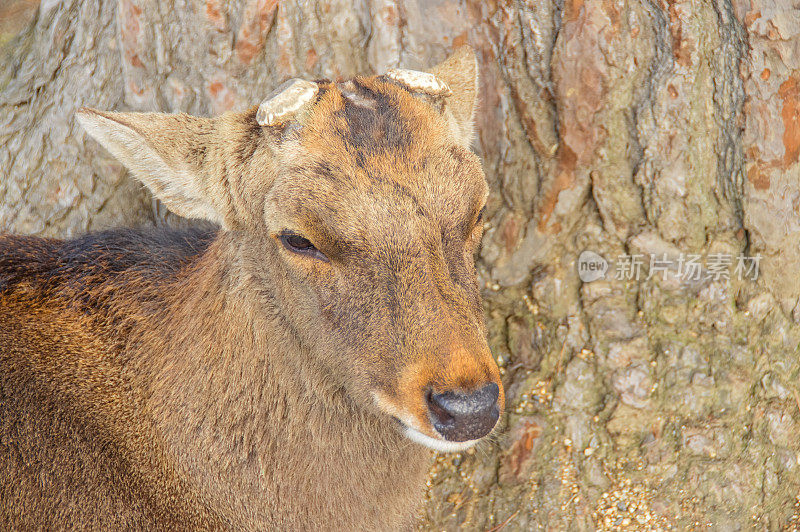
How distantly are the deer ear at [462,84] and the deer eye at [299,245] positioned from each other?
115 centimetres

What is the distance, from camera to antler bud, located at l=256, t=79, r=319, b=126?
130 inches

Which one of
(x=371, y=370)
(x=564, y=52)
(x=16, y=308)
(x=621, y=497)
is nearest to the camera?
(x=371, y=370)

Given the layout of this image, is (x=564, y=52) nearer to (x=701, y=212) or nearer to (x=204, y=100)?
(x=701, y=212)

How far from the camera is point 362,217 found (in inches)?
122

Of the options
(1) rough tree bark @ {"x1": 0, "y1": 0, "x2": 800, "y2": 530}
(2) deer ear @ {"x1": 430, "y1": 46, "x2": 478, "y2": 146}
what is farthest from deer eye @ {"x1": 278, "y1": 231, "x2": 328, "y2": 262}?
(1) rough tree bark @ {"x1": 0, "y1": 0, "x2": 800, "y2": 530}

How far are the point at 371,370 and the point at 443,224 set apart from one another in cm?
69

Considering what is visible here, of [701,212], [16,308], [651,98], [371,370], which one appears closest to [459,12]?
[651,98]

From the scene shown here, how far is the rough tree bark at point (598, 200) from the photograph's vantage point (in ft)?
14.1

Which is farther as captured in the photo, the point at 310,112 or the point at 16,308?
the point at 16,308

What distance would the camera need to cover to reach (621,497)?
479cm

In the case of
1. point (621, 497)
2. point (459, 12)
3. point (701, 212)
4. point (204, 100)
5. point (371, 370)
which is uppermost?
point (459, 12)

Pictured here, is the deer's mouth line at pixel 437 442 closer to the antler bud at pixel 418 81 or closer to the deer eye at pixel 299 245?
the deer eye at pixel 299 245

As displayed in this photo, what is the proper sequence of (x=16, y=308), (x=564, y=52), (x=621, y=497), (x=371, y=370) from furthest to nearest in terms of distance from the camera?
(x=621, y=497), (x=564, y=52), (x=16, y=308), (x=371, y=370)

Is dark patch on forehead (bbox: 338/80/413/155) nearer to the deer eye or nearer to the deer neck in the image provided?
the deer eye
